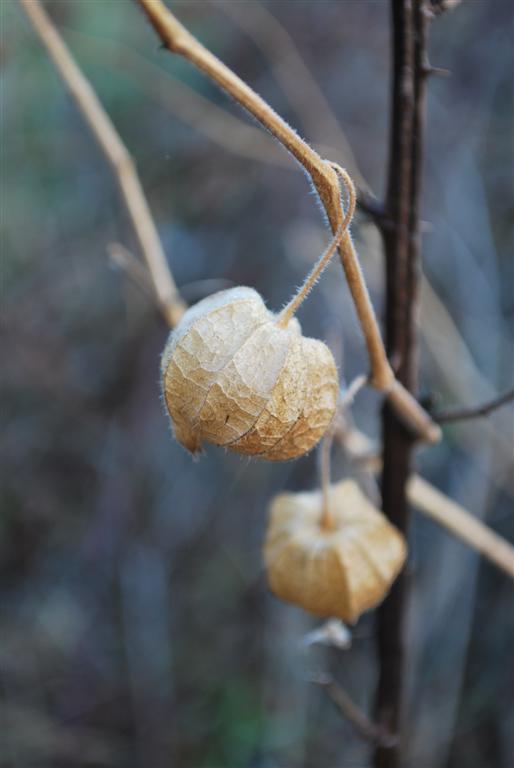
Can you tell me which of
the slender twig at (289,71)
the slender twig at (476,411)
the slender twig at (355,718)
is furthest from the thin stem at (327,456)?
the slender twig at (289,71)

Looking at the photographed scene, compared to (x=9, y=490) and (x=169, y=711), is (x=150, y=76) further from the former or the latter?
(x=169, y=711)

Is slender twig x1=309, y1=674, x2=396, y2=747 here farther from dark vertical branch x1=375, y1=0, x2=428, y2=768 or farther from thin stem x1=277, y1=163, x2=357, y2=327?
thin stem x1=277, y1=163, x2=357, y2=327

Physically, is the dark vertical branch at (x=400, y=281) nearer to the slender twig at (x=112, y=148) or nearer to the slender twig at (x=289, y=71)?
the slender twig at (x=112, y=148)

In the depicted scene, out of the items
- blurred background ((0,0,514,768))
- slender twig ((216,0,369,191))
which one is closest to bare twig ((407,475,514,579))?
blurred background ((0,0,514,768))

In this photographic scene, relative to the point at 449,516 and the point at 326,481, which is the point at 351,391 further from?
the point at 449,516

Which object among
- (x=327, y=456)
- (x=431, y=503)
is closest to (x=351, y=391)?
(x=327, y=456)
